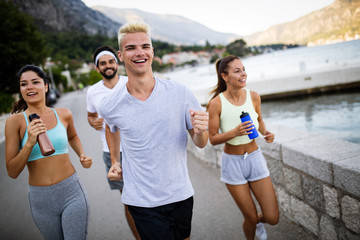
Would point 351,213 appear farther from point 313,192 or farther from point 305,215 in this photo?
point 305,215

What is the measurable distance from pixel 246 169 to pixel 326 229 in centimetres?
104

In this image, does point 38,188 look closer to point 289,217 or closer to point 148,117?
point 148,117

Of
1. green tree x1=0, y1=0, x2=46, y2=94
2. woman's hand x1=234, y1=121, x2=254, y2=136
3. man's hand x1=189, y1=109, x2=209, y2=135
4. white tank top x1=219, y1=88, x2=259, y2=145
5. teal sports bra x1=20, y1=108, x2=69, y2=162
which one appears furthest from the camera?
green tree x1=0, y1=0, x2=46, y2=94

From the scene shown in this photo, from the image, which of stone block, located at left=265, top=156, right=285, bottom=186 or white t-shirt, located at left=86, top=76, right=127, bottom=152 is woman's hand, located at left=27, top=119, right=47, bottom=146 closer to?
white t-shirt, located at left=86, top=76, right=127, bottom=152

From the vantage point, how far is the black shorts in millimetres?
1834

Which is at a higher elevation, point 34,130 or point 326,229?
point 34,130

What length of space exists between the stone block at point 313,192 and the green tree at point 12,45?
21517mm

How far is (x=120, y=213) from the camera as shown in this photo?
4.00m

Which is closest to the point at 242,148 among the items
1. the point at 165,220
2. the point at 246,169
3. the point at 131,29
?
the point at 246,169

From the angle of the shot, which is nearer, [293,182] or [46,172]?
[46,172]

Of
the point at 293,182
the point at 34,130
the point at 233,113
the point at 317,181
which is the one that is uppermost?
the point at 34,130

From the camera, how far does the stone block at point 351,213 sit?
7.11 ft

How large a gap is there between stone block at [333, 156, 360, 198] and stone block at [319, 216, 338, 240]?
19.2 inches

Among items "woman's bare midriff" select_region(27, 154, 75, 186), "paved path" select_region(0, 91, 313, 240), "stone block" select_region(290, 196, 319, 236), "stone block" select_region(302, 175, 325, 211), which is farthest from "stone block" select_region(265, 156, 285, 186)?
"woman's bare midriff" select_region(27, 154, 75, 186)
